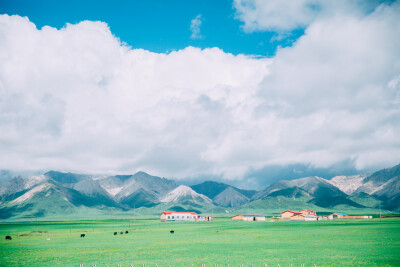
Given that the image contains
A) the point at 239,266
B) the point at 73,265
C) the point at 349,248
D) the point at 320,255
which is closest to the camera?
the point at 239,266

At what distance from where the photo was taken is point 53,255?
61.1 meters

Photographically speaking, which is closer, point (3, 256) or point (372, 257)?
point (372, 257)

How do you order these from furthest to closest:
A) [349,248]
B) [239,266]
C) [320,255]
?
[349,248]
[320,255]
[239,266]

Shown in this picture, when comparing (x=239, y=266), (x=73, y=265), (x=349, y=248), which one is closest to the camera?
(x=239, y=266)

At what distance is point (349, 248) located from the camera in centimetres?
6034

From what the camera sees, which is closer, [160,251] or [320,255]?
[320,255]

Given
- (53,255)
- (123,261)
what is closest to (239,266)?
(123,261)

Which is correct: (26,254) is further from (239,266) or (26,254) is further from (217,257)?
(239,266)

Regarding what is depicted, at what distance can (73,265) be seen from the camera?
49188 mm

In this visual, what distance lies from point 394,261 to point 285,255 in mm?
14862

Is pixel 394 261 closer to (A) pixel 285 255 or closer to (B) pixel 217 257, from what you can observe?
(A) pixel 285 255

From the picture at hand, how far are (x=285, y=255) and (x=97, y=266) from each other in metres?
27.6

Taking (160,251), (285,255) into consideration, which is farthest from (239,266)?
(160,251)

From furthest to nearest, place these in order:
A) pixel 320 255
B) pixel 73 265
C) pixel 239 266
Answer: pixel 320 255 → pixel 73 265 → pixel 239 266
